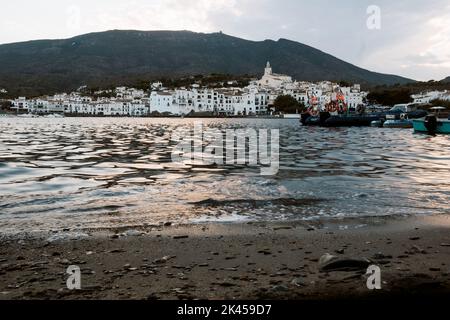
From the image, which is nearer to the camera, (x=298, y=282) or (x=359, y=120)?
(x=298, y=282)

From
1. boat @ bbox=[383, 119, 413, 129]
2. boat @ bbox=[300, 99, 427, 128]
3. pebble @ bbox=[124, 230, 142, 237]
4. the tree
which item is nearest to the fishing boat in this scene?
boat @ bbox=[383, 119, 413, 129]

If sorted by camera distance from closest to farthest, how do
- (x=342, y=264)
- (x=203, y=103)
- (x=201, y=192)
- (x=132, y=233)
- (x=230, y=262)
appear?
(x=342, y=264) < (x=230, y=262) < (x=132, y=233) < (x=201, y=192) < (x=203, y=103)

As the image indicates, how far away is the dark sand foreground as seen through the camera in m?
3.92

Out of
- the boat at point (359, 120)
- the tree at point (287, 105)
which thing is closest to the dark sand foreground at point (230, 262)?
the boat at point (359, 120)

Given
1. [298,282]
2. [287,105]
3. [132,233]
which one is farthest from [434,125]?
[287,105]

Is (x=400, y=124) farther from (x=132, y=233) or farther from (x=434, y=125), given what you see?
(x=132, y=233)

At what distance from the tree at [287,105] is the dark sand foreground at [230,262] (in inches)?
6245

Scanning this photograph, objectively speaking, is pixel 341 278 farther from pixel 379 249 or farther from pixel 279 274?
pixel 379 249

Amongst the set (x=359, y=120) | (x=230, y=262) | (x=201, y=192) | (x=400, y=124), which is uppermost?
(x=359, y=120)

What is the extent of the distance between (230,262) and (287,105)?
16452 cm

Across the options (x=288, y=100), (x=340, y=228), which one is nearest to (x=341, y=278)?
(x=340, y=228)

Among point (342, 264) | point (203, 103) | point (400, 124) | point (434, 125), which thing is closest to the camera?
point (342, 264)

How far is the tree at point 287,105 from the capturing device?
164 m

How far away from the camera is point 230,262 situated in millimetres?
4867
